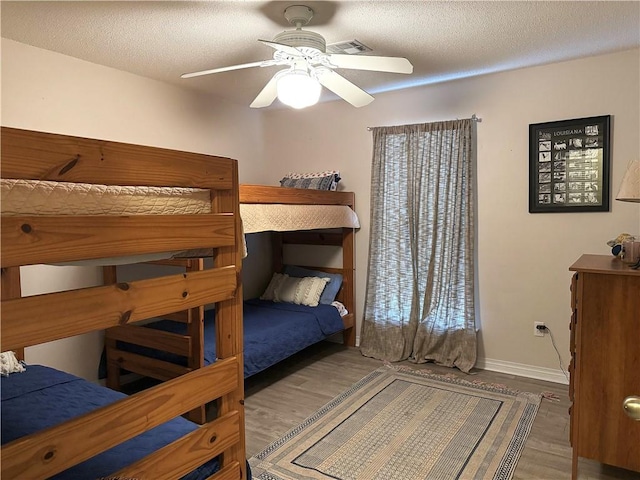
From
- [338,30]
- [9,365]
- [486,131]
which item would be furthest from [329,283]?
[9,365]

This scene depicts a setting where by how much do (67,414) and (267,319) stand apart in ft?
5.73

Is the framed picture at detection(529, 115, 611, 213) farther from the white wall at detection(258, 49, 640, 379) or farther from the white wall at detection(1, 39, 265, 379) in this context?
the white wall at detection(1, 39, 265, 379)

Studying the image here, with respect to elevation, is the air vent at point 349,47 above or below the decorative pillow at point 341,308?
above

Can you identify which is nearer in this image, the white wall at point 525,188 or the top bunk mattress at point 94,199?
the top bunk mattress at point 94,199

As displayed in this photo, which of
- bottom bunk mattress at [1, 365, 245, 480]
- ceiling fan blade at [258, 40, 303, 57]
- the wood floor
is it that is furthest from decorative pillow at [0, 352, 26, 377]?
ceiling fan blade at [258, 40, 303, 57]

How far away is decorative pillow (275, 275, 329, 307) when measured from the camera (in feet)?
12.6

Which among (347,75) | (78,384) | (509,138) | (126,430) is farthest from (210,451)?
(509,138)

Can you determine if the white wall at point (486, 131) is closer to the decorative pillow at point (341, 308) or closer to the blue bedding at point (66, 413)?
the decorative pillow at point (341, 308)

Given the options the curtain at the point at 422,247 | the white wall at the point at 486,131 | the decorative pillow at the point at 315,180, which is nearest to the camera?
the white wall at the point at 486,131

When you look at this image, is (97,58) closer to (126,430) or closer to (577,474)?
(126,430)


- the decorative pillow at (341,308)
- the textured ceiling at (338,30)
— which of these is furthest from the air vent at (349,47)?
the decorative pillow at (341,308)

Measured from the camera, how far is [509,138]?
128 inches

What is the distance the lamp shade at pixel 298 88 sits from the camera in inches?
81.4

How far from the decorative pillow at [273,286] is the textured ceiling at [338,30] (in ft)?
6.06
